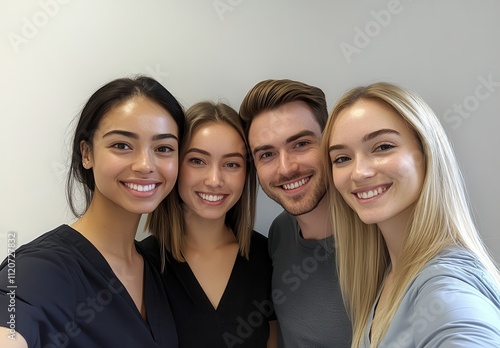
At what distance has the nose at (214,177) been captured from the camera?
134 cm

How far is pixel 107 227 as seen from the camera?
1241 millimetres

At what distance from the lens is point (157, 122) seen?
1232 millimetres

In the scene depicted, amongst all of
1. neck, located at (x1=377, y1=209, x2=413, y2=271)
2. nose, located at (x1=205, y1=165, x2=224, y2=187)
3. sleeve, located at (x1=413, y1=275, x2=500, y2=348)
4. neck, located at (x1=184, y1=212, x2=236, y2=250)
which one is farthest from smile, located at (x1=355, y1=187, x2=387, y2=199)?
neck, located at (x1=184, y1=212, x2=236, y2=250)

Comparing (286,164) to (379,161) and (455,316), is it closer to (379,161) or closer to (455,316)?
(379,161)

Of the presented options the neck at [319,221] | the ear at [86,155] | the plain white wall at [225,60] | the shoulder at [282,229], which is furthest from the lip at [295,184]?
the ear at [86,155]

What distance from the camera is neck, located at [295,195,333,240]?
146 centimetres

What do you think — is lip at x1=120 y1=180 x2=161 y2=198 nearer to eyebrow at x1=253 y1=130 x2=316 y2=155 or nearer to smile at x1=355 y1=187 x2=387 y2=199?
eyebrow at x1=253 y1=130 x2=316 y2=155

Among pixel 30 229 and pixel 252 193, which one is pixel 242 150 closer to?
pixel 252 193

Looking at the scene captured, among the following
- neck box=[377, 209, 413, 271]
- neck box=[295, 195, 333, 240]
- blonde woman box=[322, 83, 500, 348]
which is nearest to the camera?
blonde woman box=[322, 83, 500, 348]

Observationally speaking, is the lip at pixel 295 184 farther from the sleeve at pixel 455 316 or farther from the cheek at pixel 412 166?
the sleeve at pixel 455 316

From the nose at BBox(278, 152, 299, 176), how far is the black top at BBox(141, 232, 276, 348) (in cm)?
36

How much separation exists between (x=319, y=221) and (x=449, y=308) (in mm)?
698

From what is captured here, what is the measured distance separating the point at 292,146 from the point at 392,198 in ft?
1.44

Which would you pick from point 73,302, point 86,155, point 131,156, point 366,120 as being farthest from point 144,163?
point 366,120
